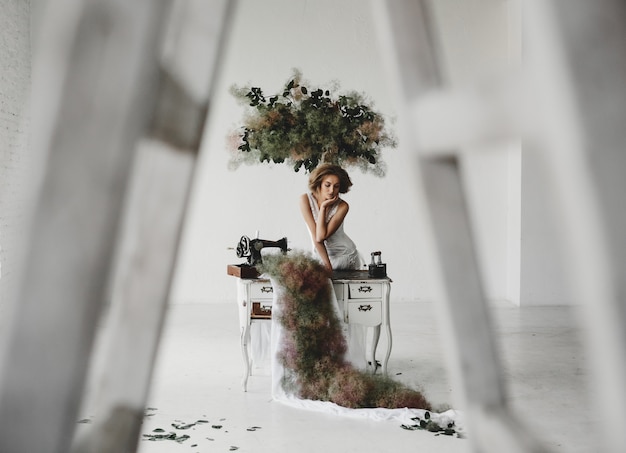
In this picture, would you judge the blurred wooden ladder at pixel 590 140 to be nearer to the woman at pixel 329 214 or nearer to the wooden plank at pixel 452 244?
the wooden plank at pixel 452 244

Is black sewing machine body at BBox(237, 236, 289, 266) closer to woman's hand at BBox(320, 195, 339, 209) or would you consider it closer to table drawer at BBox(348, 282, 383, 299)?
woman's hand at BBox(320, 195, 339, 209)

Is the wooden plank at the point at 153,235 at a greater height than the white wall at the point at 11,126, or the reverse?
the white wall at the point at 11,126

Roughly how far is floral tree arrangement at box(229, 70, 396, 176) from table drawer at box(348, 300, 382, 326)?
3999 mm

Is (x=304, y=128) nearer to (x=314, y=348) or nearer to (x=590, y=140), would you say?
(x=314, y=348)

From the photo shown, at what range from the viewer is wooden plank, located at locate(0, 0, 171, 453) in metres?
0.52

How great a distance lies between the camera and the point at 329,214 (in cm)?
619

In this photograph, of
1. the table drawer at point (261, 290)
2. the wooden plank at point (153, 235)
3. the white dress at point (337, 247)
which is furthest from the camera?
the white dress at point (337, 247)

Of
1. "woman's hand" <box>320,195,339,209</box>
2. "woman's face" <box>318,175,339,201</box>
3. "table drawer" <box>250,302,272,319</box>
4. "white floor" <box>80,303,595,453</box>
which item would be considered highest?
"woman's face" <box>318,175,339,201</box>

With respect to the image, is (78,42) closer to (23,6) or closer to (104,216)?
(104,216)

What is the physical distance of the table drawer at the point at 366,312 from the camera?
5.64m

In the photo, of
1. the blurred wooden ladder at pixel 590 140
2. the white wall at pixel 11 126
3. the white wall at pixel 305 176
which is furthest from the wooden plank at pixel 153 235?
the white wall at pixel 305 176

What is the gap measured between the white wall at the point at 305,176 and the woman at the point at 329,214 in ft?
12.1

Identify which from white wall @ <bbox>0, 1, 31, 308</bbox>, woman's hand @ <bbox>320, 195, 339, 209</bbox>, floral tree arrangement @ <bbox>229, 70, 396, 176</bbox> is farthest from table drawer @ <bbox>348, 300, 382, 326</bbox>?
floral tree arrangement @ <bbox>229, 70, 396, 176</bbox>

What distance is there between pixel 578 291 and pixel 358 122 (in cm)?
952
